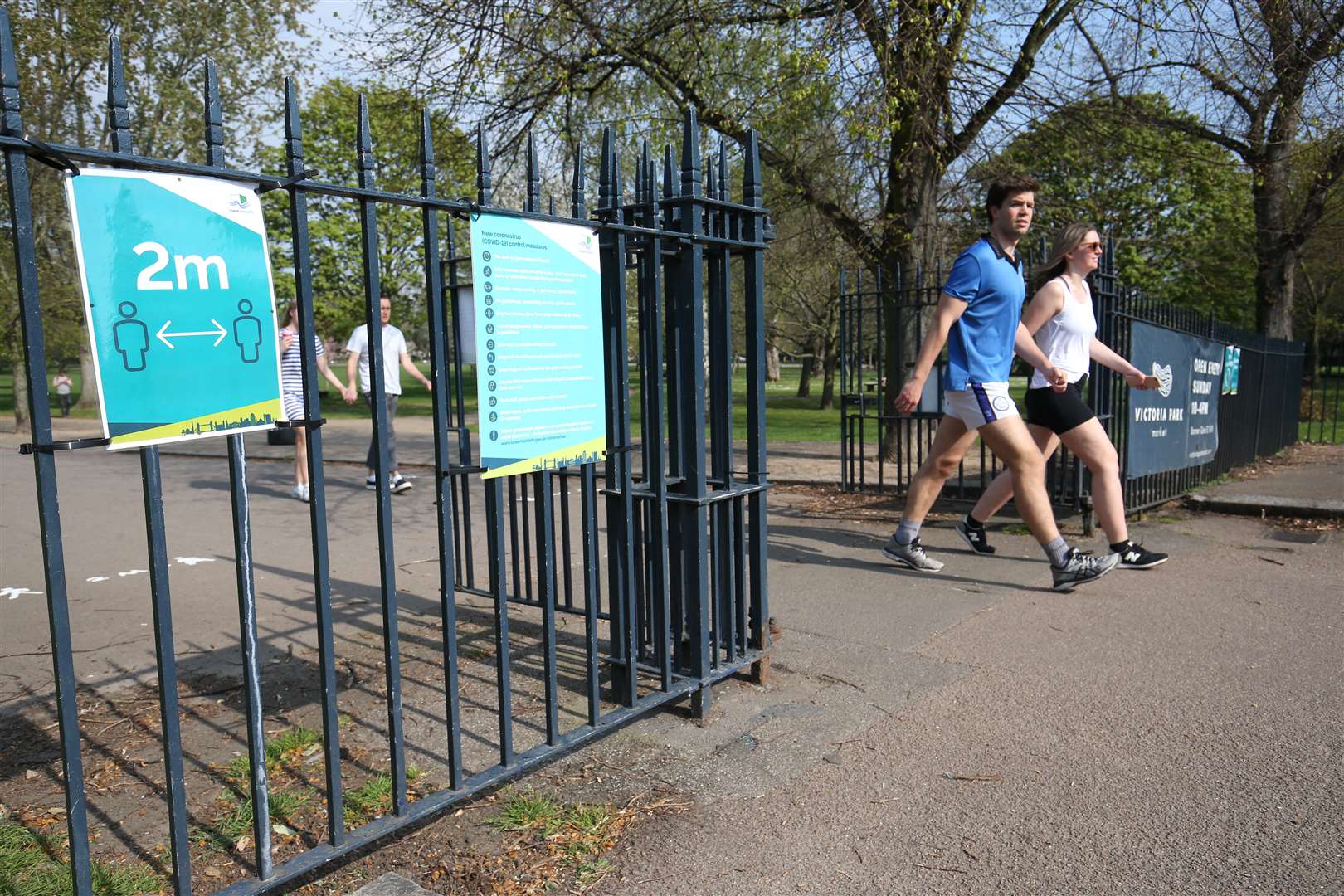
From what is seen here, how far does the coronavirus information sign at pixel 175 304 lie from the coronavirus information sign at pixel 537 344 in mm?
636

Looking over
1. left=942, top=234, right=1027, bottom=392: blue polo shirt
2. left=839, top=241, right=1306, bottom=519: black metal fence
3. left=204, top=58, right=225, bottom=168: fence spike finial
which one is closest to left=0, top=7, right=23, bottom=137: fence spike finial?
left=204, top=58, right=225, bottom=168: fence spike finial

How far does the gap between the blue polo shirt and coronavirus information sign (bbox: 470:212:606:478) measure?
2.79 m

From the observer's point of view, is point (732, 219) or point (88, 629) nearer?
point (732, 219)

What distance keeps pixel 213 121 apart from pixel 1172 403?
774cm

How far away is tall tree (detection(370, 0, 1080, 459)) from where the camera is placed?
10.3 metres

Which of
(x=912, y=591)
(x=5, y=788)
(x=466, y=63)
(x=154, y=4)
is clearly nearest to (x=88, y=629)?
(x=5, y=788)

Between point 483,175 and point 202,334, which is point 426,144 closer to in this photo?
point 483,175

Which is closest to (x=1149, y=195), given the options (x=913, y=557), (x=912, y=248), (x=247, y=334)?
(x=912, y=248)

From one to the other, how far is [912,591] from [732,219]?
8.66 feet

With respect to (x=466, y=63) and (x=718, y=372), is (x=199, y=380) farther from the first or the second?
(x=466, y=63)

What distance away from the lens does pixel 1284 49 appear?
10047mm

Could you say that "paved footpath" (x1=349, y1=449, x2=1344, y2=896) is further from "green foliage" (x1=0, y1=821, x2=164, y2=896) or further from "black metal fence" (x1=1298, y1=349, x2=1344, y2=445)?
"black metal fence" (x1=1298, y1=349, x2=1344, y2=445)

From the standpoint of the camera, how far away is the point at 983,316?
217 inches

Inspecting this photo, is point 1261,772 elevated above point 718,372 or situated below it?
below
